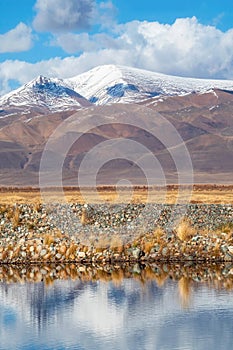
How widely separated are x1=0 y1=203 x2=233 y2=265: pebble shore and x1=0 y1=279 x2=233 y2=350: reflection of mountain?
458 centimetres

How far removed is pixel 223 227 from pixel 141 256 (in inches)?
183

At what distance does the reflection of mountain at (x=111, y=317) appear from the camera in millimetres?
20766

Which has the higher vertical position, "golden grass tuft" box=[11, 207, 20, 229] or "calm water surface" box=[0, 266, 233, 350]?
"golden grass tuft" box=[11, 207, 20, 229]

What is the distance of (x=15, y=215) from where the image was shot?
122 feet

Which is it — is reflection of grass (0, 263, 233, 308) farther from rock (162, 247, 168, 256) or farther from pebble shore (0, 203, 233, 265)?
rock (162, 247, 168, 256)

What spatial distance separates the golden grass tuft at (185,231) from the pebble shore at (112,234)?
0.05 metres

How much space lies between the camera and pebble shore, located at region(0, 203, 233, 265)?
112 ft

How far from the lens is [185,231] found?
34.5m

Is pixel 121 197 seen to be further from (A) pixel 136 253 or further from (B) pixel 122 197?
(A) pixel 136 253

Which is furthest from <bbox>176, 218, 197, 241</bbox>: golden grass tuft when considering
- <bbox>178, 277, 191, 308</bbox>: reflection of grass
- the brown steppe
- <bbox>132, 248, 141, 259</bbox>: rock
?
the brown steppe

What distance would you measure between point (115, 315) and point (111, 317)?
37 centimetres

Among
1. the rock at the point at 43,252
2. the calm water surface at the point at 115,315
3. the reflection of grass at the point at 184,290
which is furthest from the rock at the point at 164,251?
the rock at the point at 43,252

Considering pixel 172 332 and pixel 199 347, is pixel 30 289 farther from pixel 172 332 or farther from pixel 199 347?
pixel 199 347

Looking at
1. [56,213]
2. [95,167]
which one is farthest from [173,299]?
[95,167]
